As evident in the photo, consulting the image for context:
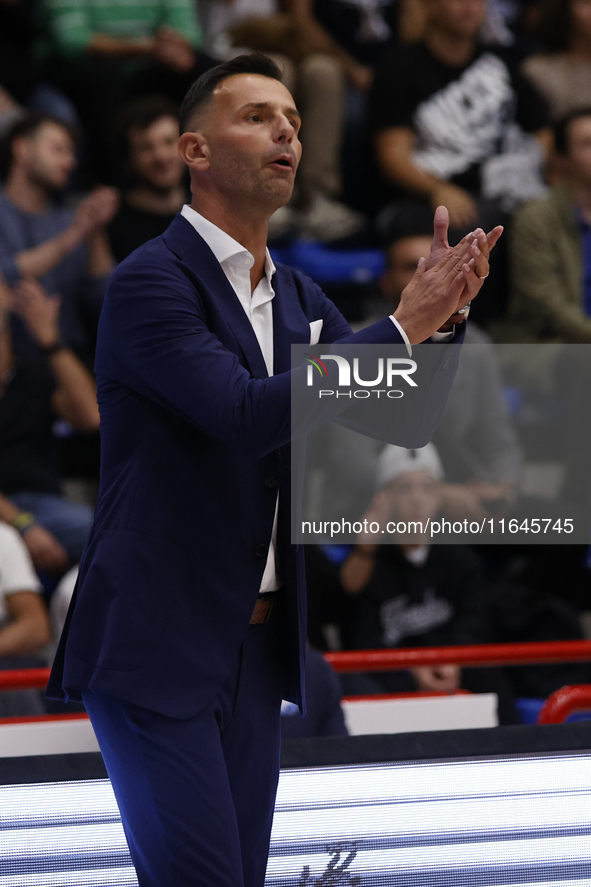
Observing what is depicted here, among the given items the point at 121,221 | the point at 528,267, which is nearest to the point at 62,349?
the point at 121,221

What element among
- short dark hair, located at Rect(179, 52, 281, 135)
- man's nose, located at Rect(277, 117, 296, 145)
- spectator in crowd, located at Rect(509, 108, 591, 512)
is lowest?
man's nose, located at Rect(277, 117, 296, 145)

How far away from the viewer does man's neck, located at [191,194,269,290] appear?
139 cm

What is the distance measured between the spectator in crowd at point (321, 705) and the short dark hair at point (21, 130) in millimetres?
2476

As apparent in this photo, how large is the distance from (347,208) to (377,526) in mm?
2340

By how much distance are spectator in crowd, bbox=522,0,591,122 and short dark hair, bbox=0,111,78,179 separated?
218 centimetres

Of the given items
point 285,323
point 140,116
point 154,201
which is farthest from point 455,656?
point 140,116

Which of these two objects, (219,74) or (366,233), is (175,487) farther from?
(366,233)

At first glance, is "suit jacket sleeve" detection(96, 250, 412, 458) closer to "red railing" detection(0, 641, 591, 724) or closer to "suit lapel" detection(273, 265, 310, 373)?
"suit lapel" detection(273, 265, 310, 373)

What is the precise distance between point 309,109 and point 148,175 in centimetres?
107

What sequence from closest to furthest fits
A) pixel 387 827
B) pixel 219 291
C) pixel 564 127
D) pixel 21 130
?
pixel 219 291 → pixel 387 827 → pixel 21 130 → pixel 564 127

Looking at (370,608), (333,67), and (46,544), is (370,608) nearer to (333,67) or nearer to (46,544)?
(46,544)

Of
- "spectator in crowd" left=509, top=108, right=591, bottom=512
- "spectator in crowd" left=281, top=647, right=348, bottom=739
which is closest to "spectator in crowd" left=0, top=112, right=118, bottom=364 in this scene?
"spectator in crowd" left=509, top=108, right=591, bottom=512

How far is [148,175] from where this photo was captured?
3.98 meters

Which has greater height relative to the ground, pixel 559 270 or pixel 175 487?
pixel 559 270
